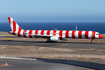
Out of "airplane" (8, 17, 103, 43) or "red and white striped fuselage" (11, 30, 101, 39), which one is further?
"airplane" (8, 17, 103, 43)

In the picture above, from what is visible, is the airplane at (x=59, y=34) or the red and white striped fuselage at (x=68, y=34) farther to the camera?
the airplane at (x=59, y=34)

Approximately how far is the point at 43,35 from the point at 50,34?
263cm

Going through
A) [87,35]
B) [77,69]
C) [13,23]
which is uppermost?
[13,23]

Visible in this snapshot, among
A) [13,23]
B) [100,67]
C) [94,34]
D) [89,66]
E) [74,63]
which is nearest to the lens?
[100,67]

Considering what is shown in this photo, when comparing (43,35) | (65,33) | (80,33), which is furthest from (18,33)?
(80,33)

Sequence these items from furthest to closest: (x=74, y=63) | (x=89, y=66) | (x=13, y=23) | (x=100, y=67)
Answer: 1. (x=13, y=23)
2. (x=74, y=63)
3. (x=89, y=66)
4. (x=100, y=67)

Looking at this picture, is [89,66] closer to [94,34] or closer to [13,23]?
[94,34]

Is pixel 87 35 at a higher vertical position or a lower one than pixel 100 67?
higher

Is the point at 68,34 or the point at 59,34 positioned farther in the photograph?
the point at 59,34

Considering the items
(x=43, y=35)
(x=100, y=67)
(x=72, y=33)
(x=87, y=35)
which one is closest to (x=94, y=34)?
(x=87, y=35)

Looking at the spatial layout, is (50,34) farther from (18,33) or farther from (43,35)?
(18,33)

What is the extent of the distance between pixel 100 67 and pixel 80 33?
3564 centimetres

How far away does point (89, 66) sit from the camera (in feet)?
73.0

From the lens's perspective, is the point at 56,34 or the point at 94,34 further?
the point at 56,34
